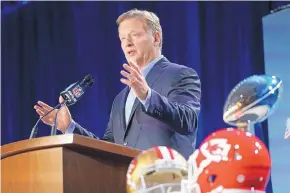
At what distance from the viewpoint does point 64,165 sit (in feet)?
5.71

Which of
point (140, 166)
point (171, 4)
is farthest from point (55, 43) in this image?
point (140, 166)

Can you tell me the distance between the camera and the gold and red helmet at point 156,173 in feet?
4.85

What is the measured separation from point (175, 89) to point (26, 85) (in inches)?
86.1

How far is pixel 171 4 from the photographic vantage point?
395cm

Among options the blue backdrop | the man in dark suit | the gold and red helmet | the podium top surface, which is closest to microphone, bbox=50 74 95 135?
the man in dark suit

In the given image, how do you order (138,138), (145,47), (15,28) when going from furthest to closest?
(15,28) < (145,47) < (138,138)

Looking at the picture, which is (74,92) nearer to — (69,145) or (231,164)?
(69,145)

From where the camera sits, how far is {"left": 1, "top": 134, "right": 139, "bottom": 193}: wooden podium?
1.74m

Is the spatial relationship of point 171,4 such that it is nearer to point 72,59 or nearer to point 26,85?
point 72,59

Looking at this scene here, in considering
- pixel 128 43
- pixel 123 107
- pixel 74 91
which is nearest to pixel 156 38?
pixel 128 43

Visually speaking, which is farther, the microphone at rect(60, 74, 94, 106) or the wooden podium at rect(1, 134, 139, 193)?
the microphone at rect(60, 74, 94, 106)

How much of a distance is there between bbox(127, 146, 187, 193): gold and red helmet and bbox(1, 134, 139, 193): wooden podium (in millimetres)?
289

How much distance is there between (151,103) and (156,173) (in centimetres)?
50

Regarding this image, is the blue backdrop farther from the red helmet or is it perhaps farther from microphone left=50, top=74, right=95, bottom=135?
the red helmet
